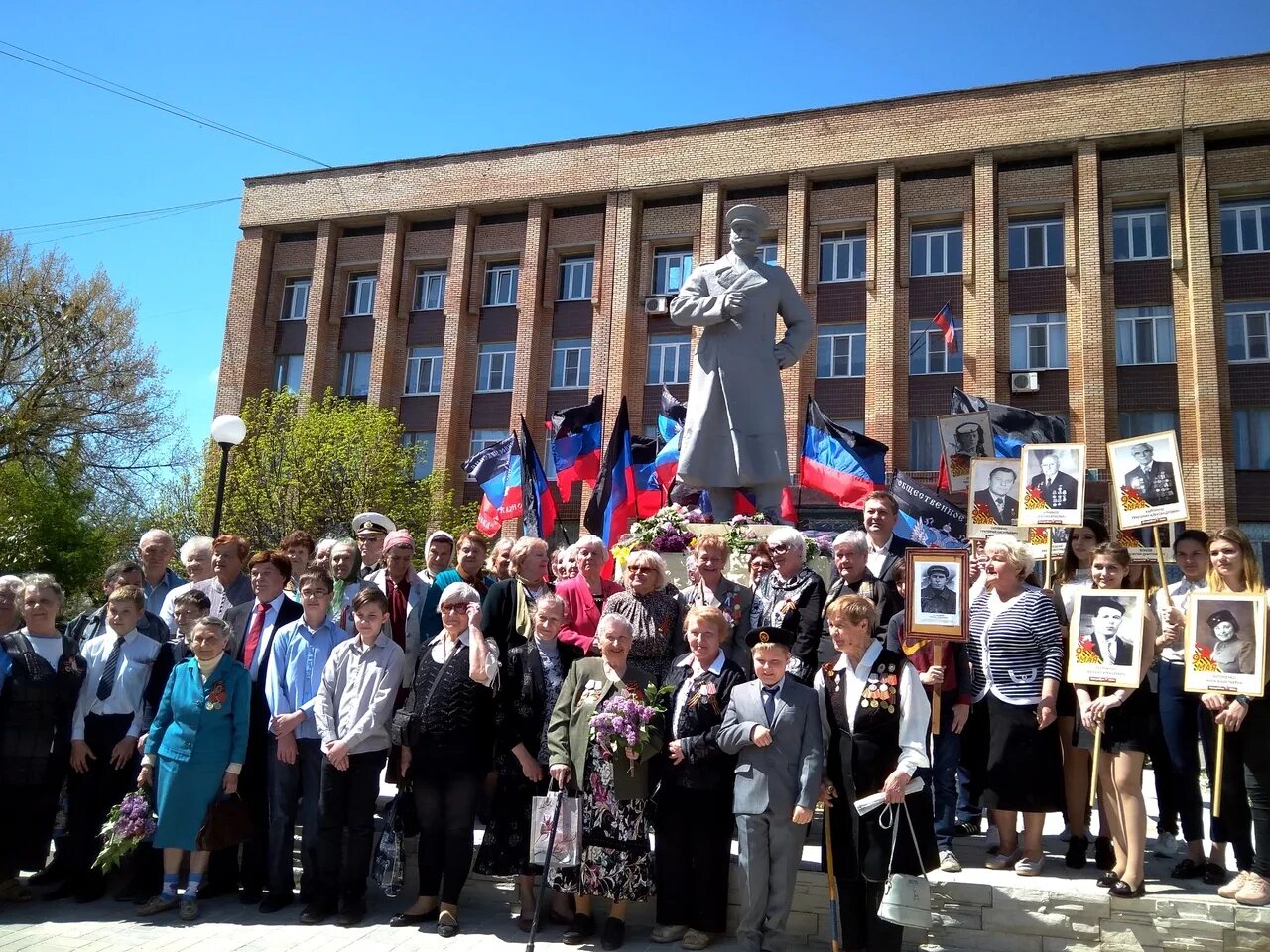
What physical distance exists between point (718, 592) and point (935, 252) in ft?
85.6

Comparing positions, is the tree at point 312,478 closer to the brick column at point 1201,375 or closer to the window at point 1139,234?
the brick column at point 1201,375

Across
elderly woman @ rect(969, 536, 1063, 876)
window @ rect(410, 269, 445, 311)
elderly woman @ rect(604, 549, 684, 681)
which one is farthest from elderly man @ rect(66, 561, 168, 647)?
window @ rect(410, 269, 445, 311)

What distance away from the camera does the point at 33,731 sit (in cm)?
634

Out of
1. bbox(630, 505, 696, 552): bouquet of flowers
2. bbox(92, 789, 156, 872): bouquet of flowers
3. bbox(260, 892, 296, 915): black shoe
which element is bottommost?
bbox(260, 892, 296, 915): black shoe

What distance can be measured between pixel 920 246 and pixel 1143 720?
26.4 m

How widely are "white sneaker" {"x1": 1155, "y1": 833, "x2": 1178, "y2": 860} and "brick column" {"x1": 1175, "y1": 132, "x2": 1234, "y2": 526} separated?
72.8 feet

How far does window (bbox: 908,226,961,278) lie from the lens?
29.5 meters

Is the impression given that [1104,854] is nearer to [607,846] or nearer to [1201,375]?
[607,846]

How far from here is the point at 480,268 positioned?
34.1 metres

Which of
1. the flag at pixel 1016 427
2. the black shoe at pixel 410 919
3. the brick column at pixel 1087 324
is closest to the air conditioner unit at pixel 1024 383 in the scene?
the brick column at pixel 1087 324

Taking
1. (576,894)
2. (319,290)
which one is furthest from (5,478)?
(576,894)

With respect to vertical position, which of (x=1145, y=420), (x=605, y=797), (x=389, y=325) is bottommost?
(x=605, y=797)

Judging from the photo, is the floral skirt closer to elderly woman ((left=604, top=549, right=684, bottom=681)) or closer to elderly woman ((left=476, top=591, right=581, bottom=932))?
elderly woman ((left=476, top=591, right=581, bottom=932))

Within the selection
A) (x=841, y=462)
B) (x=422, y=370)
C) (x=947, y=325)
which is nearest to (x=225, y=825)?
(x=841, y=462)
